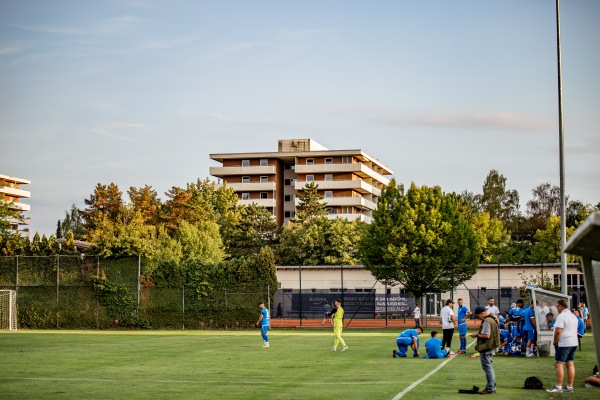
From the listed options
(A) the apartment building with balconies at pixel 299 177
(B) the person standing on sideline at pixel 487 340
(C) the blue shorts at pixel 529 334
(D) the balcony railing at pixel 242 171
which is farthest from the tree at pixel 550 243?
(B) the person standing on sideline at pixel 487 340

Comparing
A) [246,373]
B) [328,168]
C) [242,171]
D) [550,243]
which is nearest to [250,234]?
[328,168]

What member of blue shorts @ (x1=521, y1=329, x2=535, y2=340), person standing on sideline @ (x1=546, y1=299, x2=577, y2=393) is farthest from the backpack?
blue shorts @ (x1=521, y1=329, x2=535, y2=340)

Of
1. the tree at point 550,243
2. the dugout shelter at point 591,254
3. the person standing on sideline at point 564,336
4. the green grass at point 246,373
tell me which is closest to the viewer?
the dugout shelter at point 591,254

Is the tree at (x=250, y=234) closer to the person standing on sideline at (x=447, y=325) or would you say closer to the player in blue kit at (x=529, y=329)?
the person standing on sideline at (x=447, y=325)

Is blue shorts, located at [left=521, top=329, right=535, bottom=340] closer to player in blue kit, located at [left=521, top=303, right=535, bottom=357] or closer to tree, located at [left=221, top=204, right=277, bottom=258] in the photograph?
player in blue kit, located at [left=521, top=303, right=535, bottom=357]

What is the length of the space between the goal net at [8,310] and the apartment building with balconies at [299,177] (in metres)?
83.2

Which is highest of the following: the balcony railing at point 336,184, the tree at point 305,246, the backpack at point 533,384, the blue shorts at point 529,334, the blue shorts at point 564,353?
the balcony railing at point 336,184

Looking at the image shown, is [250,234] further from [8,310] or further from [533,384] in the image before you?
[533,384]

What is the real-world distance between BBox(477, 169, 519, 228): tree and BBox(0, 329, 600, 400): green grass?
87.9 metres

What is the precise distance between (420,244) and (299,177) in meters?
78.8

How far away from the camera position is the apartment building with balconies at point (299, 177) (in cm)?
14400

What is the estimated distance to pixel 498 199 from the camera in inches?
4919

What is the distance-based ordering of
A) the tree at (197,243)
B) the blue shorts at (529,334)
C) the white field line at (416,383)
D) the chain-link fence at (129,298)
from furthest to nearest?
the tree at (197,243), the chain-link fence at (129,298), the blue shorts at (529,334), the white field line at (416,383)

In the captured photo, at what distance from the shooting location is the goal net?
6156 centimetres
